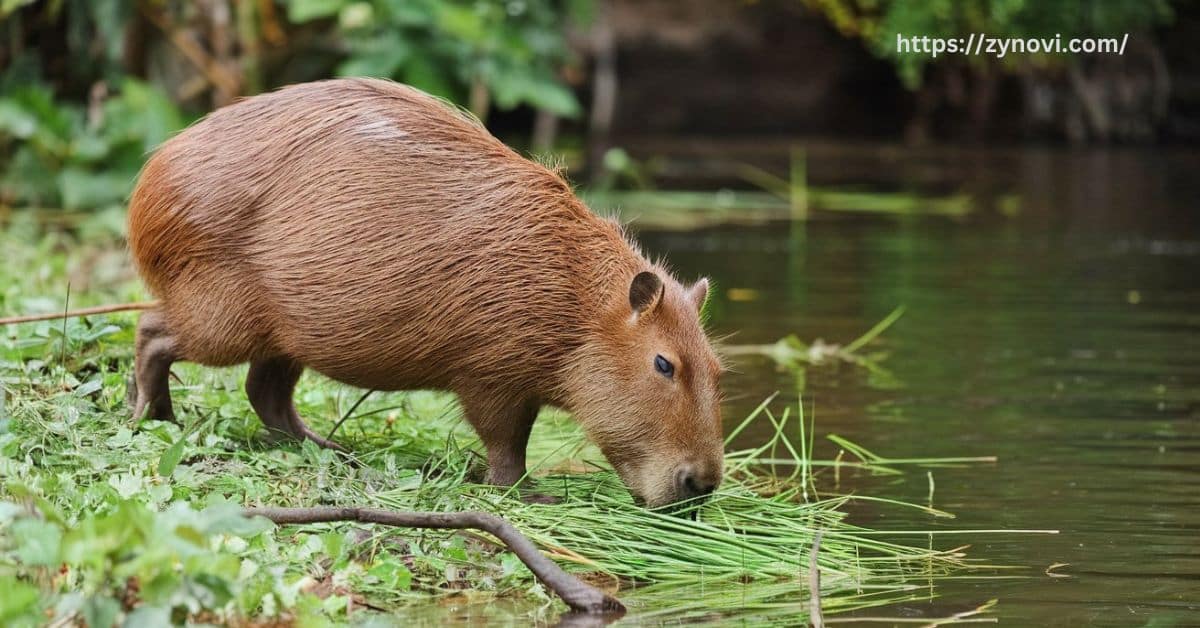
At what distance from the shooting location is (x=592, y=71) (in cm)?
2205

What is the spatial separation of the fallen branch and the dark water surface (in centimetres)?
70

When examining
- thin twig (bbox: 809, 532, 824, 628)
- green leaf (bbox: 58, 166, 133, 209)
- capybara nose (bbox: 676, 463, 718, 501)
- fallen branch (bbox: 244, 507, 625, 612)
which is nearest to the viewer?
thin twig (bbox: 809, 532, 824, 628)

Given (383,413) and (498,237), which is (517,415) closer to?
(498,237)

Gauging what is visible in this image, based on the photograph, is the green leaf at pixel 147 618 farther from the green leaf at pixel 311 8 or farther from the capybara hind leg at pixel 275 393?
the green leaf at pixel 311 8

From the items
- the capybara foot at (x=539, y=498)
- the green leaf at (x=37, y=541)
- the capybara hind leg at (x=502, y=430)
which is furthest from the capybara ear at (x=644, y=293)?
the green leaf at (x=37, y=541)

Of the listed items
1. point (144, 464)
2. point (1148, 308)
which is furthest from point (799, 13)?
point (144, 464)

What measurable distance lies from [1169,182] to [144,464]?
529 inches

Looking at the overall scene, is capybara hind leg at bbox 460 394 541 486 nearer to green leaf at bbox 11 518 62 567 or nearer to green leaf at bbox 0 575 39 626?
green leaf at bbox 11 518 62 567

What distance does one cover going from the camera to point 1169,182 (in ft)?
53.6

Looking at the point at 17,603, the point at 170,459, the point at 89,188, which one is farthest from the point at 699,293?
the point at 89,188

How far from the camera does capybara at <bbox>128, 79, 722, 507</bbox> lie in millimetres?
4867

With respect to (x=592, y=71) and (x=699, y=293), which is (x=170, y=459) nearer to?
(x=699, y=293)

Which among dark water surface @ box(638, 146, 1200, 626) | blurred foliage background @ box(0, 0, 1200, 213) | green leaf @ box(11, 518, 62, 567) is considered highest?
blurred foliage background @ box(0, 0, 1200, 213)

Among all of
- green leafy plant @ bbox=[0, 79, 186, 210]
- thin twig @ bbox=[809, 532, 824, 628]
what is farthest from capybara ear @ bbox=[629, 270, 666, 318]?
green leafy plant @ bbox=[0, 79, 186, 210]
